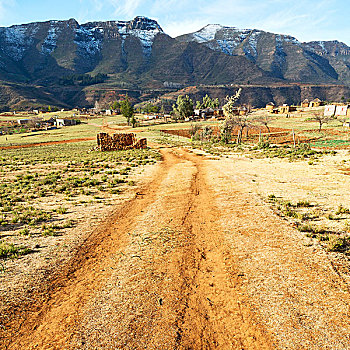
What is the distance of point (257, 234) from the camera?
9695 mm

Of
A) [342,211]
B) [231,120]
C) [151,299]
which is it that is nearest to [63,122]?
[231,120]

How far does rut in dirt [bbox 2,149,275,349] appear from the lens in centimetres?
521

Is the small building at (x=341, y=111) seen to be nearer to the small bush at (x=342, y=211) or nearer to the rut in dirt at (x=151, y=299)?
the small bush at (x=342, y=211)

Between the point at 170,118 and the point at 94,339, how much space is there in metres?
127

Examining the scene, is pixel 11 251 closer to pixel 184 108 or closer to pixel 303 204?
pixel 303 204

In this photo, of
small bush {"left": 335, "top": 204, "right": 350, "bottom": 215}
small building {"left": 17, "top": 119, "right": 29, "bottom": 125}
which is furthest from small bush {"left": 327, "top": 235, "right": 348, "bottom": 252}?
small building {"left": 17, "top": 119, "right": 29, "bottom": 125}

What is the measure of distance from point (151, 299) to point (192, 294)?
1152 millimetres

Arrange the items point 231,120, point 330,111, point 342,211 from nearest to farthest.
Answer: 1. point 342,211
2. point 231,120
3. point 330,111

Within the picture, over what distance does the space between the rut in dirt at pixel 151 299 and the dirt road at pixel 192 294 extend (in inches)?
1.0

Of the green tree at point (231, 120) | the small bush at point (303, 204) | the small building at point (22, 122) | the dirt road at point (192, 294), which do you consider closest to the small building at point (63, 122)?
the small building at point (22, 122)

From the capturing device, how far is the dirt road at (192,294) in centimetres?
521

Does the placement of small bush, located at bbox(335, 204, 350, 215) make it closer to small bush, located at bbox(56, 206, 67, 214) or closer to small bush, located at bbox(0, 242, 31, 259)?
small bush, located at bbox(0, 242, 31, 259)

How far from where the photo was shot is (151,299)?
6383 mm

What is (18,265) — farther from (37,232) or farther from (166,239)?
(166,239)
